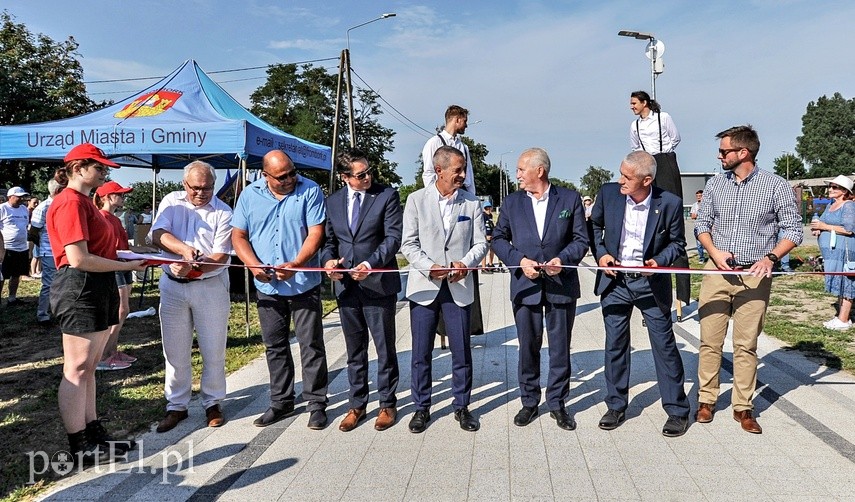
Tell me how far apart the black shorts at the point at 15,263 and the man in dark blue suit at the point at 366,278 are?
26.6 feet

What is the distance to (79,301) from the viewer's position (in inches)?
148

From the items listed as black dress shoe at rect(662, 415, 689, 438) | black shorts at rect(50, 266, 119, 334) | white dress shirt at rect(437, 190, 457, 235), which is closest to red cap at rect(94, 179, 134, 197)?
black shorts at rect(50, 266, 119, 334)

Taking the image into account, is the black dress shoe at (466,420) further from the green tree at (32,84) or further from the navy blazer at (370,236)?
the green tree at (32,84)

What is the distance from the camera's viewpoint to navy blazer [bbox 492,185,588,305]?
4316 millimetres

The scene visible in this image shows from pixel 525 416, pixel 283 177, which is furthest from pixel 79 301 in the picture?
pixel 525 416

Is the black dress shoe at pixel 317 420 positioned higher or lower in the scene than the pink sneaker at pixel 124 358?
lower

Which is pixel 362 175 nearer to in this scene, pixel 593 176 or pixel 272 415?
pixel 272 415

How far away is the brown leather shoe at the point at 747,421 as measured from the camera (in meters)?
4.15

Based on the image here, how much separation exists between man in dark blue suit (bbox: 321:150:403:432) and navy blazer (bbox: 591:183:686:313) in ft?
4.93

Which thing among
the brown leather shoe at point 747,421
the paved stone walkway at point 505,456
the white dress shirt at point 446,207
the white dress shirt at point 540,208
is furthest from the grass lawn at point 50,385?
the brown leather shoe at point 747,421

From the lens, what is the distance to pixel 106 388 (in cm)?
546

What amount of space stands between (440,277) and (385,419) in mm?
1098

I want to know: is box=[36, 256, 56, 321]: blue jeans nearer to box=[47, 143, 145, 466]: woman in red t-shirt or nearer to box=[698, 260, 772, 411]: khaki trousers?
box=[47, 143, 145, 466]: woman in red t-shirt

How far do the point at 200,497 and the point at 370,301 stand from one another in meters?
1.71
